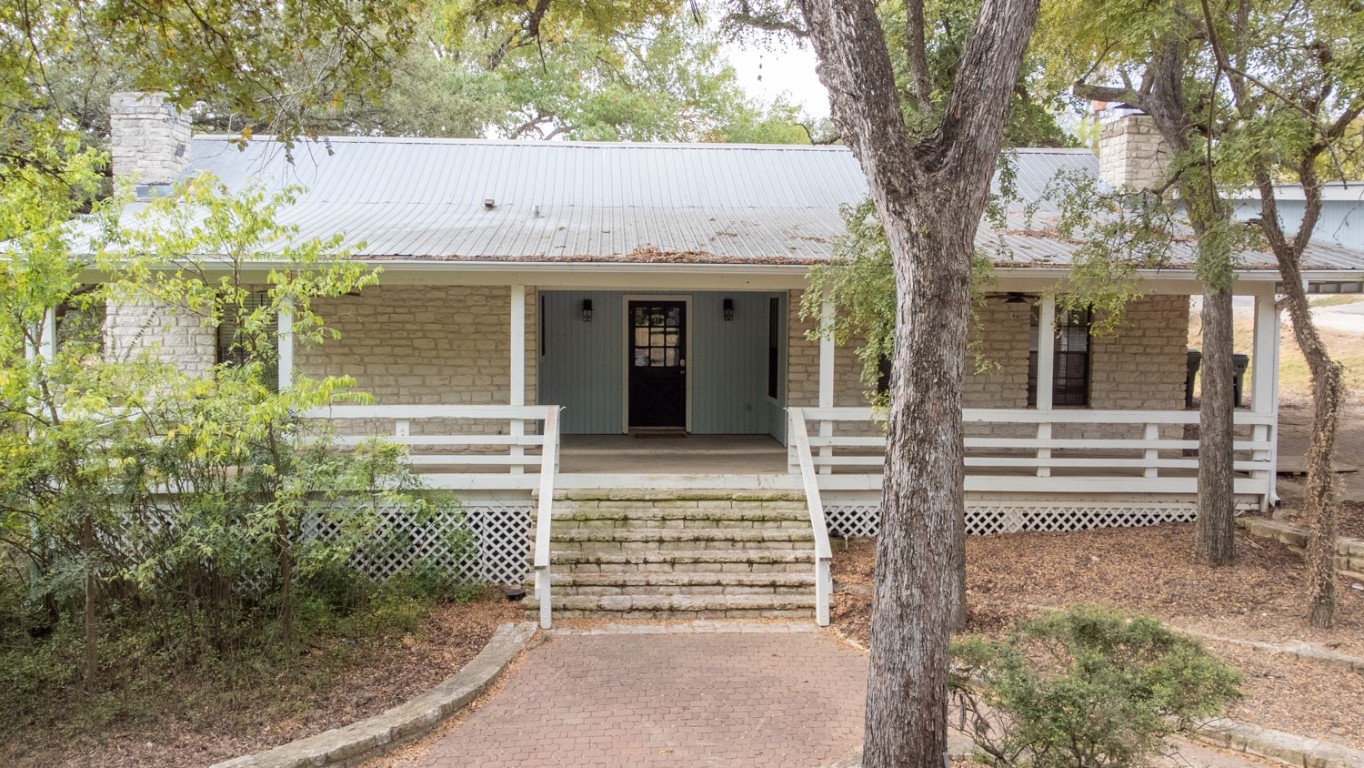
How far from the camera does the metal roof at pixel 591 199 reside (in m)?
9.02

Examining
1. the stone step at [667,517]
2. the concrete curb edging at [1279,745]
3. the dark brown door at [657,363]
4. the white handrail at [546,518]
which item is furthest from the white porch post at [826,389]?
the concrete curb edging at [1279,745]

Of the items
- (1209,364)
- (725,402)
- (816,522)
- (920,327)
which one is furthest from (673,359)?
(920,327)

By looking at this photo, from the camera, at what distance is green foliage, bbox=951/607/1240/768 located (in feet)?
12.1

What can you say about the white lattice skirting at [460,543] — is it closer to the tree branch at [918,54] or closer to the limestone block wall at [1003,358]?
the tree branch at [918,54]

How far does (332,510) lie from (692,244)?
4.45 meters

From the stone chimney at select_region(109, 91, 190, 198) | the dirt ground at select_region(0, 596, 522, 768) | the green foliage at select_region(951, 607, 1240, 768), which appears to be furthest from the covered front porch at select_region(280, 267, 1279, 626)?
the stone chimney at select_region(109, 91, 190, 198)

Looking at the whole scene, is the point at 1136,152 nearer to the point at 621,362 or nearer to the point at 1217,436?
the point at 1217,436

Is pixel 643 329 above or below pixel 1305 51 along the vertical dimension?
below

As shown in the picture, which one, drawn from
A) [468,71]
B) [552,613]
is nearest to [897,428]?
[552,613]

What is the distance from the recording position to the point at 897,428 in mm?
4285

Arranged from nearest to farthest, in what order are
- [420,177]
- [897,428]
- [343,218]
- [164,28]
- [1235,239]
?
[897,428] → [164,28] → [1235,239] → [343,218] → [420,177]

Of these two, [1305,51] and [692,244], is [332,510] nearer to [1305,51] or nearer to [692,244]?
[692,244]

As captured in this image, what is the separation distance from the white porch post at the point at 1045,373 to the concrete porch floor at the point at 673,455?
8.98 ft

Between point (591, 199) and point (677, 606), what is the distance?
6271mm
